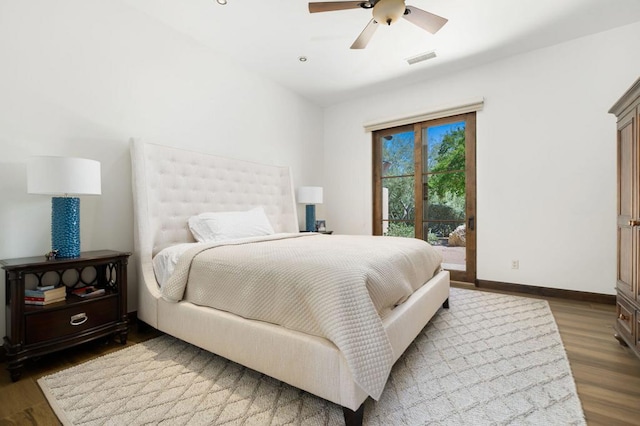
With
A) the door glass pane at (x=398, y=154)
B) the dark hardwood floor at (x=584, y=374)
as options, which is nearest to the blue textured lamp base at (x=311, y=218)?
the door glass pane at (x=398, y=154)

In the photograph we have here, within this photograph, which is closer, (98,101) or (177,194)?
(98,101)

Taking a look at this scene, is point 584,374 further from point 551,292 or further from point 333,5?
point 333,5

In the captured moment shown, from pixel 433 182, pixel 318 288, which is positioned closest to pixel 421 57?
pixel 433 182

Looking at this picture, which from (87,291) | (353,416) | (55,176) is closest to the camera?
(353,416)

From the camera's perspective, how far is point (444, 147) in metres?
3.94

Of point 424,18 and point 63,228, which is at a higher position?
point 424,18

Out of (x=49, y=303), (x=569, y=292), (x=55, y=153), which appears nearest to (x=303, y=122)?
(x=55, y=153)

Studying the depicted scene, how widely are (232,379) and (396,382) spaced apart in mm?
911

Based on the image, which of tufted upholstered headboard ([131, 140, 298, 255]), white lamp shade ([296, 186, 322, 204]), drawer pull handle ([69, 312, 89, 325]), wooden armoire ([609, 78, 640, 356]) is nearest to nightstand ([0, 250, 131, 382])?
drawer pull handle ([69, 312, 89, 325])

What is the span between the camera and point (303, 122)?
4598mm

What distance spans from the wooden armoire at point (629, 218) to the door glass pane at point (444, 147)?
5.75 feet

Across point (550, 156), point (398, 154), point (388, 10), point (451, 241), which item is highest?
point (388, 10)

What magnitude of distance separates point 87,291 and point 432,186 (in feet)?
12.7

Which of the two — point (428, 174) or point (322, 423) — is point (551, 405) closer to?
point (322, 423)
